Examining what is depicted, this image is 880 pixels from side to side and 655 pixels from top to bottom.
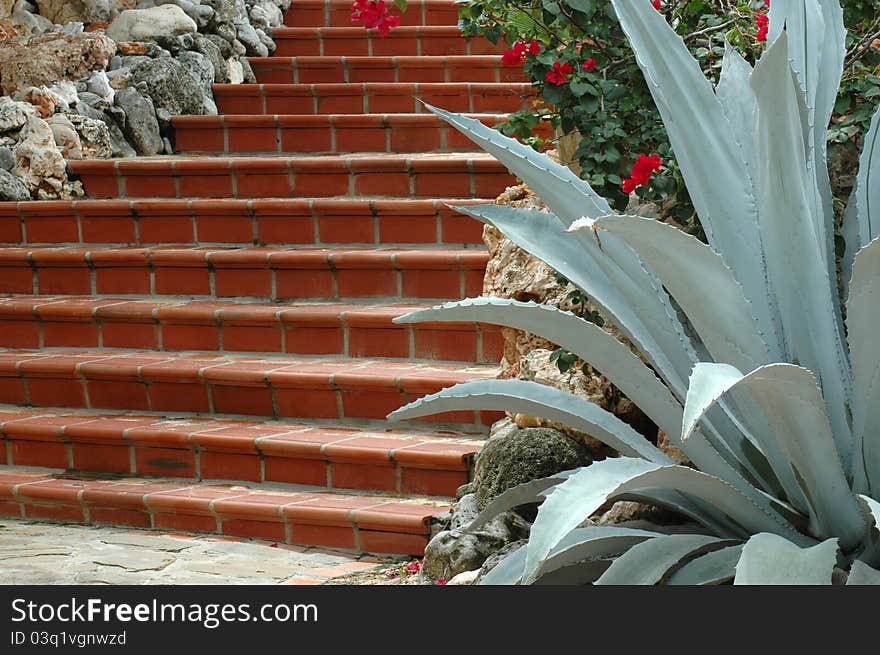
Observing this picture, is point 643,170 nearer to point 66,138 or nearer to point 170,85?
point 66,138

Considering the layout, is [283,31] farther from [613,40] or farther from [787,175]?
[787,175]

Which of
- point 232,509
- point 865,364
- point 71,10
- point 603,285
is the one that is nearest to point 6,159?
point 71,10

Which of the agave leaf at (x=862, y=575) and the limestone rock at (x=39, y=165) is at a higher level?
the limestone rock at (x=39, y=165)

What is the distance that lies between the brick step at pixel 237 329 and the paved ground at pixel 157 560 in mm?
898

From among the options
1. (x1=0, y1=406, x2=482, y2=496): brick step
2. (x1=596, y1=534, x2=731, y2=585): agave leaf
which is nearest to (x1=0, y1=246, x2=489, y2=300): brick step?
(x1=0, y1=406, x2=482, y2=496): brick step

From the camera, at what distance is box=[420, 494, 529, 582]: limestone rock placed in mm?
2508

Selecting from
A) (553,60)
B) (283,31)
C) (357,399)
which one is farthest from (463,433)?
(283,31)

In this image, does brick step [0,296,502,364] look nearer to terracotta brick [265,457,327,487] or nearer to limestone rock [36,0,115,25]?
terracotta brick [265,457,327,487]

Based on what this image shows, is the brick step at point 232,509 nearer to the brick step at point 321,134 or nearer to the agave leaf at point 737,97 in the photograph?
the agave leaf at point 737,97

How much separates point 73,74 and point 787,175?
450 cm

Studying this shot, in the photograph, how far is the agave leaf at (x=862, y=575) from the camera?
A: 1.55m

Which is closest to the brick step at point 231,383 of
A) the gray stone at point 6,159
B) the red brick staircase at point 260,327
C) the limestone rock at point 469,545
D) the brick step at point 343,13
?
the red brick staircase at point 260,327

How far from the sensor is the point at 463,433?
3566 mm
